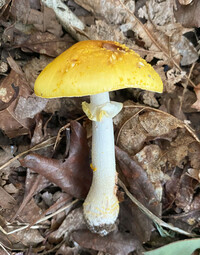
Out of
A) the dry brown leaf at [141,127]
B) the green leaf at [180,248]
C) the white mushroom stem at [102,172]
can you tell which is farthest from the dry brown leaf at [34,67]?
the green leaf at [180,248]

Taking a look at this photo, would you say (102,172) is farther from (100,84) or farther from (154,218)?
(100,84)

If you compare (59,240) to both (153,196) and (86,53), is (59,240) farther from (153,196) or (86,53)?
(86,53)

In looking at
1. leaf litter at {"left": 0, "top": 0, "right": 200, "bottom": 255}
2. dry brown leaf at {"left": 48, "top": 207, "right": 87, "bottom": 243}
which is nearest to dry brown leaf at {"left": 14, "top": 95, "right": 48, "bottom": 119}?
leaf litter at {"left": 0, "top": 0, "right": 200, "bottom": 255}

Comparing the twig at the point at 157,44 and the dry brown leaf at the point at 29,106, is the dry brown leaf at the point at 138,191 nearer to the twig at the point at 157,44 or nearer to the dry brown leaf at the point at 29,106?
the dry brown leaf at the point at 29,106

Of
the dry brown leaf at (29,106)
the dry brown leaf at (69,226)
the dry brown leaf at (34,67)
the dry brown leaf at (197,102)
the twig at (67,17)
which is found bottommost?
the dry brown leaf at (69,226)

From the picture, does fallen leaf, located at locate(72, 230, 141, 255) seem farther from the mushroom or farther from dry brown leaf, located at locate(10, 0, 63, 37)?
dry brown leaf, located at locate(10, 0, 63, 37)

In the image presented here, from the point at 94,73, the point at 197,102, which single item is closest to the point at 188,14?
the point at 197,102
